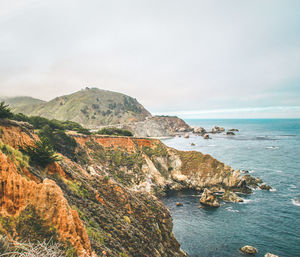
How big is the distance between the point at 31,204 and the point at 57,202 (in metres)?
1.16

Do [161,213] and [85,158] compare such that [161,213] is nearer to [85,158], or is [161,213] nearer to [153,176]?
[85,158]

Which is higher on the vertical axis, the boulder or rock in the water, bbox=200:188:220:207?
the boulder

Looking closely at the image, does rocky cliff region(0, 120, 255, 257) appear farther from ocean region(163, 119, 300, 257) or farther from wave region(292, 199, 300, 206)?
wave region(292, 199, 300, 206)

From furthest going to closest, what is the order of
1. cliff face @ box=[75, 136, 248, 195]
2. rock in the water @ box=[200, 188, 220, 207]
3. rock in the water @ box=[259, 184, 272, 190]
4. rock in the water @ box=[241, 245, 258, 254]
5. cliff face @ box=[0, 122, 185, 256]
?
rock in the water @ box=[259, 184, 272, 190] → cliff face @ box=[75, 136, 248, 195] → rock in the water @ box=[200, 188, 220, 207] → rock in the water @ box=[241, 245, 258, 254] → cliff face @ box=[0, 122, 185, 256]

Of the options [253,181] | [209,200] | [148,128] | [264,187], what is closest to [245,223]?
[209,200]

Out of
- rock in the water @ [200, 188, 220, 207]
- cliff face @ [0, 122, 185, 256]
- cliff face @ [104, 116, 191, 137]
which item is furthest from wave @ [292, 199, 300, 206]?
cliff face @ [104, 116, 191, 137]

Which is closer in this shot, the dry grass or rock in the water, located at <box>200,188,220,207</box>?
the dry grass

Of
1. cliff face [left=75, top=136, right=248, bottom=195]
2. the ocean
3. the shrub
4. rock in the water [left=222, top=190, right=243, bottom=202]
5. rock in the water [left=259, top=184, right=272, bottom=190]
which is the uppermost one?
the shrub

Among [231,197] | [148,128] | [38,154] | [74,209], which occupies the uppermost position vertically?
[38,154]

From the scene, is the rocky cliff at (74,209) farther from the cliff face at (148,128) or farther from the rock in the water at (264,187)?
the cliff face at (148,128)

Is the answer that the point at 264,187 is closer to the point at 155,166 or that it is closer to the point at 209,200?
the point at 209,200

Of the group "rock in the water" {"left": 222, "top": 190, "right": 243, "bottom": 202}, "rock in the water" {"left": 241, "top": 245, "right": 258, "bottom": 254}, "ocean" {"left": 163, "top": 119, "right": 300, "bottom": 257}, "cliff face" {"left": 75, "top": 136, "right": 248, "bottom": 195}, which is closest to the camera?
"rock in the water" {"left": 241, "top": 245, "right": 258, "bottom": 254}

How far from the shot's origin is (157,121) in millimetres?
189250

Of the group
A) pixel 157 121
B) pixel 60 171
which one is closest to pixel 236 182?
pixel 60 171
